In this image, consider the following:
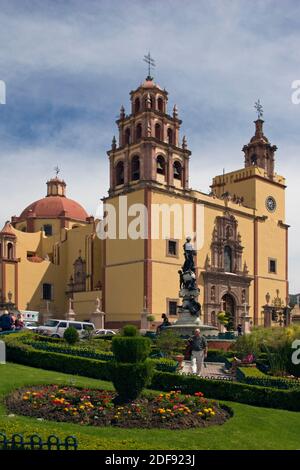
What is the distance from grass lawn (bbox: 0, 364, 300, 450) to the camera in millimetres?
8719

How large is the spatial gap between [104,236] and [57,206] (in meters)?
16.9

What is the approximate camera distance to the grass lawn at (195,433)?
343 inches

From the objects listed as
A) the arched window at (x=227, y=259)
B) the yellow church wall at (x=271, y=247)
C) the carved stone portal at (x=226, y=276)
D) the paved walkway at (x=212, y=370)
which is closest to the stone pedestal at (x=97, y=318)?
the carved stone portal at (x=226, y=276)

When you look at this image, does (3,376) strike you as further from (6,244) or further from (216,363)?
(6,244)

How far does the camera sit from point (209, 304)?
47625 millimetres

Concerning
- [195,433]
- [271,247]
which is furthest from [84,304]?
[195,433]

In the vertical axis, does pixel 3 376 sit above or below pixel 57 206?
below

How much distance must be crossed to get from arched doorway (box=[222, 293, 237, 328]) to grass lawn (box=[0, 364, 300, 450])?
36078 millimetres

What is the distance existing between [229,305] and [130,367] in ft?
126

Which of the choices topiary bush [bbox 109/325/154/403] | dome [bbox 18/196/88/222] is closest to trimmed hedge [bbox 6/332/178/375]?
topiary bush [bbox 109/325/154/403]

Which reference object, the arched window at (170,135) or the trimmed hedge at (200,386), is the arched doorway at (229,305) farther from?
the trimmed hedge at (200,386)

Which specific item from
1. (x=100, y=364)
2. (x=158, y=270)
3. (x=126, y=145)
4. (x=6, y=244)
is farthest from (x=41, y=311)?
(x=100, y=364)

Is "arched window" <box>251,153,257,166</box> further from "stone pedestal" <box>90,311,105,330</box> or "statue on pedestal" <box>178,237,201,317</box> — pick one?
"statue on pedestal" <box>178,237,201,317</box>

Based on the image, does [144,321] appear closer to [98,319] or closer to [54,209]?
[98,319]
